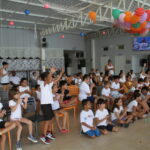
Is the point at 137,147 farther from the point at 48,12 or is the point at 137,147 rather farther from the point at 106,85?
the point at 48,12

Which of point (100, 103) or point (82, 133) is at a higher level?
point (100, 103)

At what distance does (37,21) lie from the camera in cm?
915

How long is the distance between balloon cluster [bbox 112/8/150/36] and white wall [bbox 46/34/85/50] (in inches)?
298

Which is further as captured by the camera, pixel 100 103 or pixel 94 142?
pixel 100 103

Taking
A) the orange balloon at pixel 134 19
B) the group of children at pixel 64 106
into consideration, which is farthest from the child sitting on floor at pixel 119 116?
the orange balloon at pixel 134 19

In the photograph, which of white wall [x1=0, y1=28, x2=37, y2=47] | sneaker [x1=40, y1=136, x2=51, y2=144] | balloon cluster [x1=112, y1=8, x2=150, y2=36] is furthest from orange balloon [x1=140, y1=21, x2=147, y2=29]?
white wall [x1=0, y1=28, x2=37, y2=47]

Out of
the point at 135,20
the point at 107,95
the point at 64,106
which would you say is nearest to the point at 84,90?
the point at 107,95

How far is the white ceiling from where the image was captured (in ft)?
20.5

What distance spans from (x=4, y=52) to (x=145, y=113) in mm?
8117

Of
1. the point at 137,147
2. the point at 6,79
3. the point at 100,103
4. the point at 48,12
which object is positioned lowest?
the point at 137,147

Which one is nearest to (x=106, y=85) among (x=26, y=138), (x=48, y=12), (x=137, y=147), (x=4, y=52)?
(x=137, y=147)

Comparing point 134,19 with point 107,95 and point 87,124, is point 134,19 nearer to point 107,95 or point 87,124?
point 107,95

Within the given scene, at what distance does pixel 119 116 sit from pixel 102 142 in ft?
2.94

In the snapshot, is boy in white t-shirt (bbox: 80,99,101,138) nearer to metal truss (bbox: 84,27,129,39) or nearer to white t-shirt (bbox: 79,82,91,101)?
white t-shirt (bbox: 79,82,91,101)
